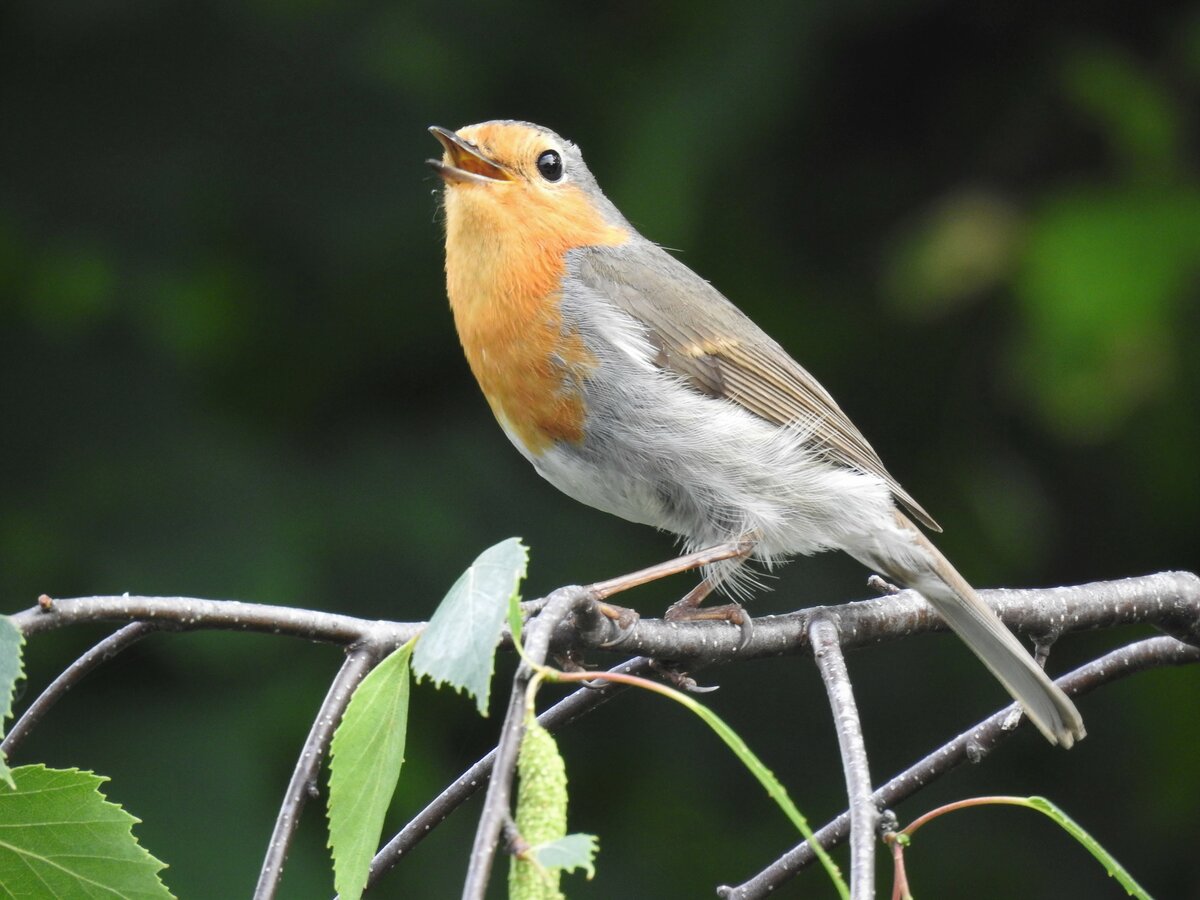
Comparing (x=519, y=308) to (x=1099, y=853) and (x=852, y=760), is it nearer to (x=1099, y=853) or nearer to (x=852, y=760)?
(x=852, y=760)

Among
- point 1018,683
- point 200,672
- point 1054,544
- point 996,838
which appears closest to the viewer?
point 1018,683

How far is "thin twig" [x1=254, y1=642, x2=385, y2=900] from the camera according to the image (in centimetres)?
153

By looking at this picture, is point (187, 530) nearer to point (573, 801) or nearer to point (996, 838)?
point (573, 801)

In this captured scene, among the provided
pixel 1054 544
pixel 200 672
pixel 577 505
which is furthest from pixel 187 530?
pixel 1054 544

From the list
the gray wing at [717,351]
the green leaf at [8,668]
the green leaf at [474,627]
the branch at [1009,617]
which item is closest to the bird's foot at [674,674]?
the branch at [1009,617]

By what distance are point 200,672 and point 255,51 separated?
6.83 ft

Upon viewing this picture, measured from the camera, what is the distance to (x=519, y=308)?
10.4 ft

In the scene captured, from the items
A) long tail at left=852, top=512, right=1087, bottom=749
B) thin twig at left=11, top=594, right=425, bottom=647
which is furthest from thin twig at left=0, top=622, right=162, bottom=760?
long tail at left=852, top=512, right=1087, bottom=749

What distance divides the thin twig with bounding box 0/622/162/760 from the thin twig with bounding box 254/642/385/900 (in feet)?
0.75

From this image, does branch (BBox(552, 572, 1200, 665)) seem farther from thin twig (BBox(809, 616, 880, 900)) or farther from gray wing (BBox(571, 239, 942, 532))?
gray wing (BBox(571, 239, 942, 532))

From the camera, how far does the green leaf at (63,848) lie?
156 centimetres

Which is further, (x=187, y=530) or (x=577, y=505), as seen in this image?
(x=577, y=505)

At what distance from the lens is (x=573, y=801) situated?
4566mm

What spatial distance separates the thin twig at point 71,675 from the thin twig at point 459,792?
0.40 m
